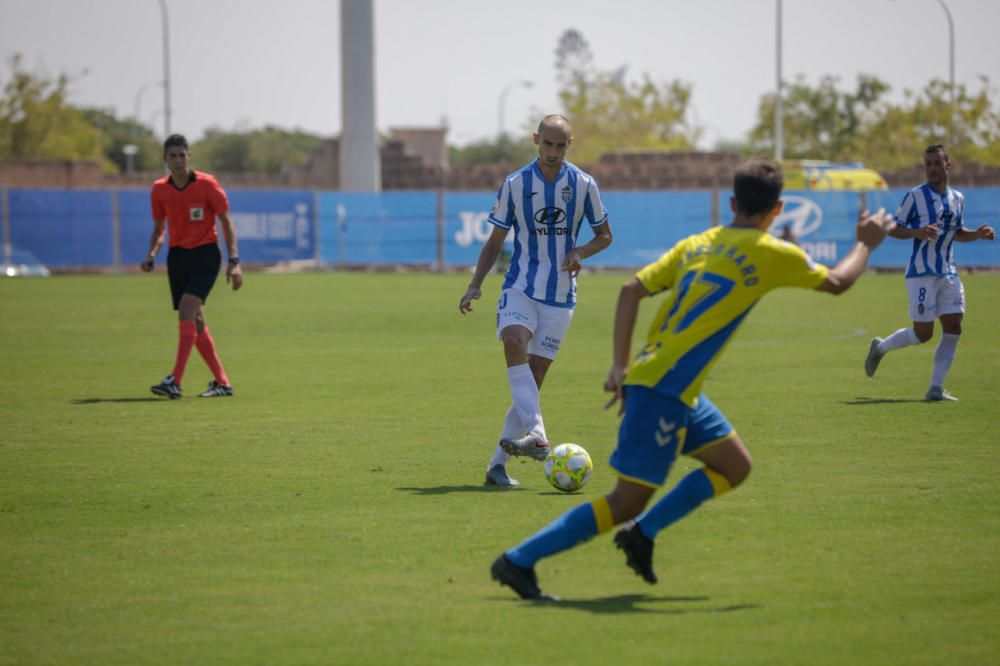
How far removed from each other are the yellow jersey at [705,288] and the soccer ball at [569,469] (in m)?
2.39

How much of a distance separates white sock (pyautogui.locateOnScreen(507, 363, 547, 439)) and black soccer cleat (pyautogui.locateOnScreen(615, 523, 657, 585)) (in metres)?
2.42

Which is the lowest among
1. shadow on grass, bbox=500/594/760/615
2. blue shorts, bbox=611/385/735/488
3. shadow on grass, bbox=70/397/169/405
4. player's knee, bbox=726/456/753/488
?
shadow on grass, bbox=70/397/169/405

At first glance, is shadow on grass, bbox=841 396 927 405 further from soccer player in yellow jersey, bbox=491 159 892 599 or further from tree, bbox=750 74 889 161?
tree, bbox=750 74 889 161

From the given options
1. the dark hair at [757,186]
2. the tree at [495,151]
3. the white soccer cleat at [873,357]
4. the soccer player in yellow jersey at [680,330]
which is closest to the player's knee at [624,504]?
the soccer player in yellow jersey at [680,330]

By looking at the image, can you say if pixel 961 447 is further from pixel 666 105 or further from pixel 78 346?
pixel 666 105

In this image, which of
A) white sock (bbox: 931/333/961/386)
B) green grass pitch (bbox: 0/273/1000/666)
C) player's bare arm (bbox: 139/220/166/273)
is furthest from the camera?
player's bare arm (bbox: 139/220/166/273)

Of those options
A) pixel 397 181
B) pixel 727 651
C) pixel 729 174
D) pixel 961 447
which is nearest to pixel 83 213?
pixel 397 181

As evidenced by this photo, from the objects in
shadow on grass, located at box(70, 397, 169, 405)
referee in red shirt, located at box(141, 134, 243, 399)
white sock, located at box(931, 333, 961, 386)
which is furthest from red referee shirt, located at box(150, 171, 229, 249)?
white sock, located at box(931, 333, 961, 386)

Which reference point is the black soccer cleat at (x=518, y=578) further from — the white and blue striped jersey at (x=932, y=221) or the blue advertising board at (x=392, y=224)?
the blue advertising board at (x=392, y=224)

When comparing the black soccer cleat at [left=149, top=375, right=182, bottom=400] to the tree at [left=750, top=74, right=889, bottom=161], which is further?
the tree at [left=750, top=74, right=889, bottom=161]

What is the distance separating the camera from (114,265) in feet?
133

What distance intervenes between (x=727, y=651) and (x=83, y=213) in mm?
37752

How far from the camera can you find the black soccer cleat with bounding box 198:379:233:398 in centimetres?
1320

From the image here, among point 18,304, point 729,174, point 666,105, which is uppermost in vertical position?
point 666,105
